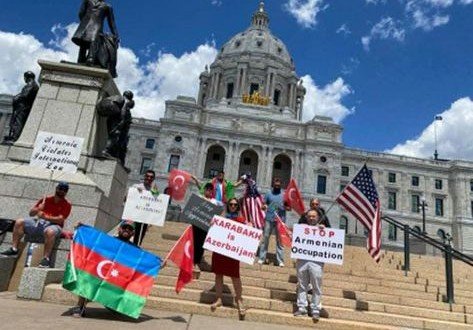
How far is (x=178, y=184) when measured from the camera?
11.3 meters

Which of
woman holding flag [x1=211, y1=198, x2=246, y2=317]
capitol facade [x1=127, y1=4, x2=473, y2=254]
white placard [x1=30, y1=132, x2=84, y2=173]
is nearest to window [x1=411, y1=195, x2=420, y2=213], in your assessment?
capitol facade [x1=127, y1=4, x2=473, y2=254]

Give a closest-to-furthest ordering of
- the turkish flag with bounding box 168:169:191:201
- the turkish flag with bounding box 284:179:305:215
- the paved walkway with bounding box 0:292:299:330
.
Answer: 1. the paved walkway with bounding box 0:292:299:330
2. the turkish flag with bounding box 168:169:191:201
3. the turkish flag with bounding box 284:179:305:215

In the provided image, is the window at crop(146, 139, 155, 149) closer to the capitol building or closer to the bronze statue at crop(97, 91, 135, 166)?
the capitol building

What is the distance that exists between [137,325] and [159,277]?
2.33 m

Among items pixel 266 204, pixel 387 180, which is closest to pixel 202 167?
pixel 387 180

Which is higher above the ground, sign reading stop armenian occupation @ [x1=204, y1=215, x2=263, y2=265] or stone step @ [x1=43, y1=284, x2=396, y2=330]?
sign reading stop armenian occupation @ [x1=204, y1=215, x2=263, y2=265]

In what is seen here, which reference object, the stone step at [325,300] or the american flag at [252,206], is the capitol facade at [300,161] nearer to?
the american flag at [252,206]

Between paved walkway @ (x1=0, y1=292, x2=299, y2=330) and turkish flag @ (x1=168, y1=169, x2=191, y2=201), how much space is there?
575 centimetres

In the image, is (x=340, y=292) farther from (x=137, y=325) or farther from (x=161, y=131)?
(x=161, y=131)

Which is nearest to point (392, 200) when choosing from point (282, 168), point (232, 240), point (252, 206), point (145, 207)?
point (282, 168)

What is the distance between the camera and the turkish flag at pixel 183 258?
5.53 metres

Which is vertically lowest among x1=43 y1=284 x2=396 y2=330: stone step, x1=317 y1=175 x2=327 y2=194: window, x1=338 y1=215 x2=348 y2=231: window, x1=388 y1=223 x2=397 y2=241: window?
x1=43 y1=284 x2=396 y2=330: stone step

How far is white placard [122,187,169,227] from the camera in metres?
7.55

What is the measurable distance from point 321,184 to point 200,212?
49421mm
